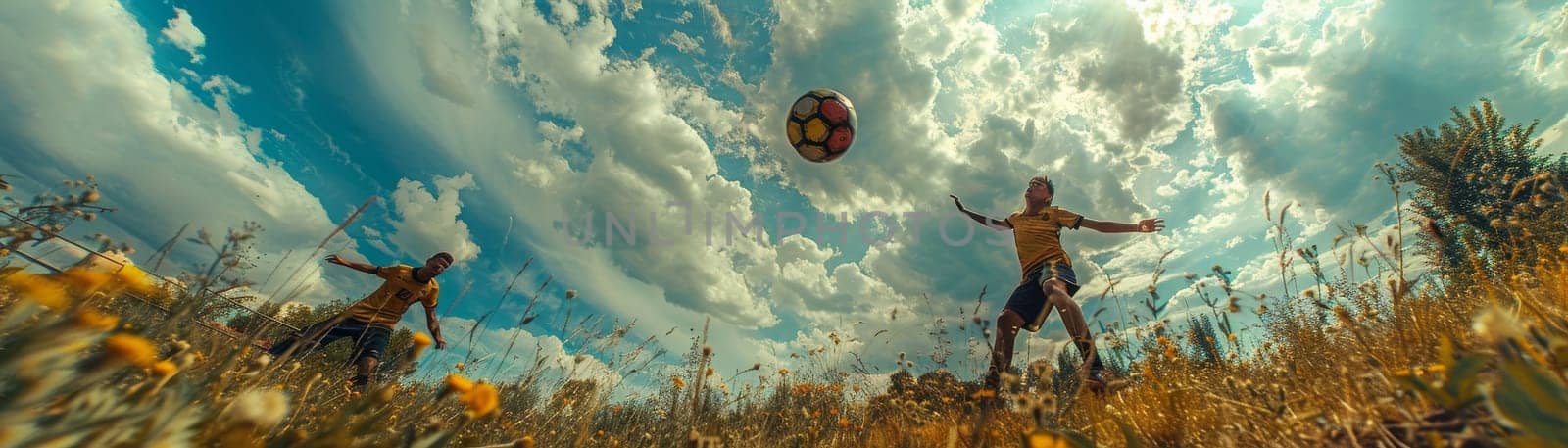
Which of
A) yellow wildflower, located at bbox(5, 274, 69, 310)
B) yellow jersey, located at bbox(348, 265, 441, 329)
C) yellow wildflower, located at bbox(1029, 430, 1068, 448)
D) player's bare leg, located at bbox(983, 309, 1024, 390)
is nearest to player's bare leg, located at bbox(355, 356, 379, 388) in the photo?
yellow jersey, located at bbox(348, 265, 441, 329)

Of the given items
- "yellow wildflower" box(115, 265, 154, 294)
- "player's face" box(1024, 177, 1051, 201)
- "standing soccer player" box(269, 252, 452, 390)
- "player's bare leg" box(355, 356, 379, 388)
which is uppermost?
"player's face" box(1024, 177, 1051, 201)

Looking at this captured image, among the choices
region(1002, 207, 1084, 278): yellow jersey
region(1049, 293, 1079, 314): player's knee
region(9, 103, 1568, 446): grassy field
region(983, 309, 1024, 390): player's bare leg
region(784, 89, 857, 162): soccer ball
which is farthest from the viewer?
region(784, 89, 857, 162): soccer ball

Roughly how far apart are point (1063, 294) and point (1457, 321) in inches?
75.5

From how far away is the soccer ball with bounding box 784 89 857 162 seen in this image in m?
6.33

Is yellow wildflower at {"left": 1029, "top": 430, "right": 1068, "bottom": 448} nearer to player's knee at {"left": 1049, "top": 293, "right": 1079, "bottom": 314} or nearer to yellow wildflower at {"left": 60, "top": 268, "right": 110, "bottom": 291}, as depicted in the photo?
yellow wildflower at {"left": 60, "top": 268, "right": 110, "bottom": 291}

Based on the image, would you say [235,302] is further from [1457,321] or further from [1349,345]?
[1457,321]

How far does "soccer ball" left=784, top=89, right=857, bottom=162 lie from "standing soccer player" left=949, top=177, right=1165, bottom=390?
1.56 meters

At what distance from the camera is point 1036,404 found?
0.89m

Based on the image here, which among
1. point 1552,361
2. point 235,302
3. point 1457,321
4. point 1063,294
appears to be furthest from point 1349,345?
point 235,302

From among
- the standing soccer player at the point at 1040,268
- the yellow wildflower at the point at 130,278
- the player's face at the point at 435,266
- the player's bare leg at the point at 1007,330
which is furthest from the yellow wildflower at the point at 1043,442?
the player's face at the point at 435,266

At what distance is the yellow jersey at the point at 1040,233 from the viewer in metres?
5.00

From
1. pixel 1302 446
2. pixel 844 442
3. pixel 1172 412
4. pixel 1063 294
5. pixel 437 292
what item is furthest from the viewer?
pixel 437 292

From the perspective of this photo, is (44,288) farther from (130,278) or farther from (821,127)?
(821,127)

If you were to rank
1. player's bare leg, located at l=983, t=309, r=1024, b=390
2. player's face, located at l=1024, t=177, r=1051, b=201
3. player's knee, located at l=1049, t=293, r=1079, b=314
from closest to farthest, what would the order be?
player's knee, located at l=1049, t=293, r=1079, b=314
player's bare leg, located at l=983, t=309, r=1024, b=390
player's face, located at l=1024, t=177, r=1051, b=201
